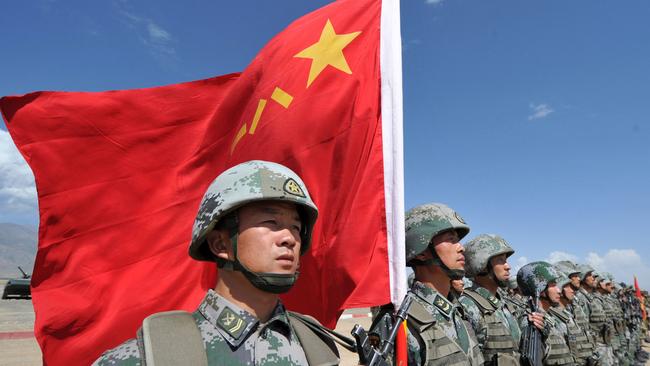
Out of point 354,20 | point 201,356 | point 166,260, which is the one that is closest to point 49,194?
point 166,260

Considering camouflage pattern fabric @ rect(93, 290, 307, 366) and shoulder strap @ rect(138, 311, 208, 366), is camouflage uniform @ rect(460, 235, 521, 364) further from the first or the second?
shoulder strap @ rect(138, 311, 208, 366)

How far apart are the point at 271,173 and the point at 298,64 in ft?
7.56

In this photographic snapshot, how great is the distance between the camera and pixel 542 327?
6.88 m

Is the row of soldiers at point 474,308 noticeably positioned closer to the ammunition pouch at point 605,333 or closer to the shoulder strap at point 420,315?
the shoulder strap at point 420,315

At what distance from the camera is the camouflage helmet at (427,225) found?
4.68 meters

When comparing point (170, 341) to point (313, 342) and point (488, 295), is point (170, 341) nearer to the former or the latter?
point (313, 342)

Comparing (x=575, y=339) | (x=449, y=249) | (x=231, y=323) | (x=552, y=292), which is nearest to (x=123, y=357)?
(x=231, y=323)

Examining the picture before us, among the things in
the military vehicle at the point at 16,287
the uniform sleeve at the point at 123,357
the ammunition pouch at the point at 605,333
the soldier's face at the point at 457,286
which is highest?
the ammunition pouch at the point at 605,333

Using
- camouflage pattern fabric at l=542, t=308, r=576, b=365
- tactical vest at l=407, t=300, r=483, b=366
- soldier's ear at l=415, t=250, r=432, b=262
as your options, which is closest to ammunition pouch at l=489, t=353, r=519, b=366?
camouflage pattern fabric at l=542, t=308, r=576, b=365

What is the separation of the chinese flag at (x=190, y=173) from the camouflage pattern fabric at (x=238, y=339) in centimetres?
132

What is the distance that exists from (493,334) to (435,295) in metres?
2.49

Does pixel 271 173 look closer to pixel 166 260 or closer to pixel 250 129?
pixel 250 129

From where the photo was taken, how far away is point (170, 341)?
1893mm

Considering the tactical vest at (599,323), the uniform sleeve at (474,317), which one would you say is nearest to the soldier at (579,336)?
the uniform sleeve at (474,317)
